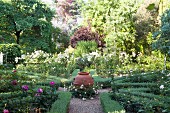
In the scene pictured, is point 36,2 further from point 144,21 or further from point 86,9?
point 144,21

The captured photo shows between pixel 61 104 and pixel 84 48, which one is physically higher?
pixel 84 48

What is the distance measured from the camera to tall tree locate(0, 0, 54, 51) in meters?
16.3

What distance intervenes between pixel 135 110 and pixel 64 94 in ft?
6.77

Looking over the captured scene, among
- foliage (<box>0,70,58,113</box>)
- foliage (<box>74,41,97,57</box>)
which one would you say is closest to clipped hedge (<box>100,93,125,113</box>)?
foliage (<box>0,70,58,113</box>)

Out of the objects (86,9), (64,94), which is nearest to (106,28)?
(86,9)

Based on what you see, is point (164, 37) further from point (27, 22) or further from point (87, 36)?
point (27, 22)

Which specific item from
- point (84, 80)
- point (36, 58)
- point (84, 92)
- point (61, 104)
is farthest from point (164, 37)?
point (36, 58)

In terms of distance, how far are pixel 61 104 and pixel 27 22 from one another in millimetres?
11938

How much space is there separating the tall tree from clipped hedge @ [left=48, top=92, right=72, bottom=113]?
35.6 feet

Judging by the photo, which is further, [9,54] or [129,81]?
[9,54]

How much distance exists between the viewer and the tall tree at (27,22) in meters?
16.3

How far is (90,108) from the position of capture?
249 inches

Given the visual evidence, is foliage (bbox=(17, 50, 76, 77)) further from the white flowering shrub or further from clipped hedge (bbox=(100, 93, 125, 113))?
clipped hedge (bbox=(100, 93, 125, 113))

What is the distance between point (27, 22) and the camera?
1647 cm
